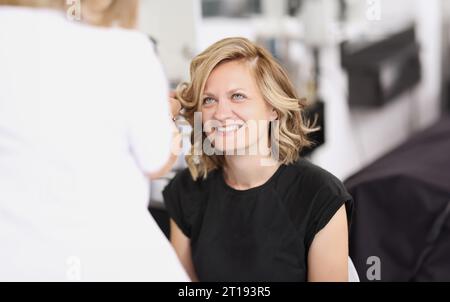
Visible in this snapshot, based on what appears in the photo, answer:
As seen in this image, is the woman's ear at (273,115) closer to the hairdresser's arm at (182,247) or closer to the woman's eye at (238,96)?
the woman's eye at (238,96)

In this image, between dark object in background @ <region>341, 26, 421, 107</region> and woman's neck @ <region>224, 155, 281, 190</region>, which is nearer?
woman's neck @ <region>224, 155, 281, 190</region>

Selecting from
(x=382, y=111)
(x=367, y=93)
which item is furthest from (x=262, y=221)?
(x=382, y=111)

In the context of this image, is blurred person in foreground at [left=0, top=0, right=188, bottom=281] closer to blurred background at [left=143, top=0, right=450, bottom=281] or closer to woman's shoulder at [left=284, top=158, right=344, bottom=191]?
blurred background at [left=143, top=0, right=450, bottom=281]

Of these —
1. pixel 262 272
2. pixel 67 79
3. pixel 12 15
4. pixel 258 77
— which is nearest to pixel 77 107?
pixel 67 79

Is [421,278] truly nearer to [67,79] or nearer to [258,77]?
[258,77]

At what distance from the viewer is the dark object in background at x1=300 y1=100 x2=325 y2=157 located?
1.02 meters

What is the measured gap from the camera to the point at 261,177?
3.15ft

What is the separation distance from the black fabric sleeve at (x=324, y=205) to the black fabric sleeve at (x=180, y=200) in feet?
0.67

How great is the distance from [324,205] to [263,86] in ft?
0.69

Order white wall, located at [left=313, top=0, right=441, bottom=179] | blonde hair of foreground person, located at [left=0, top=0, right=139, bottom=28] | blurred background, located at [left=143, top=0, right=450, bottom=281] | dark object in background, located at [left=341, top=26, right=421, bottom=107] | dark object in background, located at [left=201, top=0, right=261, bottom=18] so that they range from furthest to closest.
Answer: dark object in background, located at [left=341, top=26, right=421, bottom=107] → white wall, located at [left=313, top=0, right=441, bottom=179] → dark object in background, located at [left=201, top=0, right=261, bottom=18] → blurred background, located at [left=143, top=0, right=450, bottom=281] → blonde hair of foreground person, located at [left=0, top=0, right=139, bottom=28]

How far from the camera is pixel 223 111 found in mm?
900

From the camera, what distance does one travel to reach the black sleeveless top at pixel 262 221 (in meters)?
0.93

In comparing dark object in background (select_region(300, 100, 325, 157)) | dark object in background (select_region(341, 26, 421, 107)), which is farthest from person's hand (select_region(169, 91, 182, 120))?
dark object in background (select_region(341, 26, 421, 107))

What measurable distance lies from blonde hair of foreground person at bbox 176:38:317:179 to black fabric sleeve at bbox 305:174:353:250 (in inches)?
2.8
